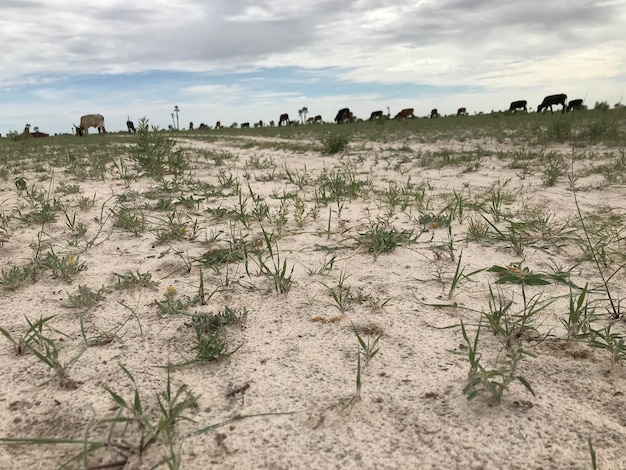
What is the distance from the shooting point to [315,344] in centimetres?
148

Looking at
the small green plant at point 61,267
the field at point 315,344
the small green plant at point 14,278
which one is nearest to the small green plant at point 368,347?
the field at point 315,344

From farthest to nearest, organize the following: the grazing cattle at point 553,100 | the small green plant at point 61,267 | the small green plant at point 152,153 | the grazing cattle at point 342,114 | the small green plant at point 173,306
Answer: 1. the grazing cattle at point 342,114
2. the grazing cattle at point 553,100
3. the small green plant at point 152,153
4. the small green plant at point 61,267
5. the small green plant at point 173,306

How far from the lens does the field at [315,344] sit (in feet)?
3.37

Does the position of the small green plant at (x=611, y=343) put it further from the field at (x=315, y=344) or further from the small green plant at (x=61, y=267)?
the small green plant at (x=61, y=267)

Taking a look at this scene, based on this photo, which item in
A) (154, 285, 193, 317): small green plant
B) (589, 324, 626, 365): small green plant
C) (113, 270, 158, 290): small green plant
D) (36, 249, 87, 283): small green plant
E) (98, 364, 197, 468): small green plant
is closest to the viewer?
(98, 364, 197, 468): small green plant

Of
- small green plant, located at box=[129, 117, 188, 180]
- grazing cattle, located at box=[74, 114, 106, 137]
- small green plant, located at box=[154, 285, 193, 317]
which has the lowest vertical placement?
small green plant, located at box=[154, 285, 193, 317]

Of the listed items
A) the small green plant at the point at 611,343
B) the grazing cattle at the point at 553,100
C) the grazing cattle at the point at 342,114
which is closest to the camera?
the small green plant at the point at 611,343

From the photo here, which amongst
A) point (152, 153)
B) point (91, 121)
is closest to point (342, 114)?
point (91, 121)

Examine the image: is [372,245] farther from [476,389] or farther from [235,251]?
[476,389]

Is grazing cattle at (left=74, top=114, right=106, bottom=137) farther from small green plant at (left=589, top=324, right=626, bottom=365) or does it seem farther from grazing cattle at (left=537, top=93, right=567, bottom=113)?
small green plant at (left=589, top=324, right=626, bottom=365)

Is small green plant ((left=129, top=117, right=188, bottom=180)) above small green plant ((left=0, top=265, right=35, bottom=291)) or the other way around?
above

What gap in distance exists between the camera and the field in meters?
1.03

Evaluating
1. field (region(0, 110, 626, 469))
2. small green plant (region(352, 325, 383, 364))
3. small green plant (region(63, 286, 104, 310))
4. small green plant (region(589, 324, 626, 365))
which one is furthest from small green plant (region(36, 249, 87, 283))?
small green plant (region(589, 324, 626, 365))

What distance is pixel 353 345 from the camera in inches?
57.6
